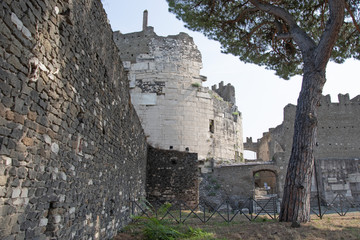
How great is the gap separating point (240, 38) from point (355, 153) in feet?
52.5

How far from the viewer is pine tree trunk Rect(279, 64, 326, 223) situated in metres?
7.92

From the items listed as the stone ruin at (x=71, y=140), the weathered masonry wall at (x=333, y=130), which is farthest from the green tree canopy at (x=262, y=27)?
the weathered masonry wall at (x=333, y=130)

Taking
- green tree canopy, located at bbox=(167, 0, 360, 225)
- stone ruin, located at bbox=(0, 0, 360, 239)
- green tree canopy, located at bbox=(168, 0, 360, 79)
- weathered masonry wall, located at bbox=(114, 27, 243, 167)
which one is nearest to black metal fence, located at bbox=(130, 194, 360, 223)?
stone ruin, located at bbox=(0, 0, 360, 239)

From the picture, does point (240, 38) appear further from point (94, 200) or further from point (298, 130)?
point (94, 200)

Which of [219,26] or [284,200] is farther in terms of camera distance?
[219,26]

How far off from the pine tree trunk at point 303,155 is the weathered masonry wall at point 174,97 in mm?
8860

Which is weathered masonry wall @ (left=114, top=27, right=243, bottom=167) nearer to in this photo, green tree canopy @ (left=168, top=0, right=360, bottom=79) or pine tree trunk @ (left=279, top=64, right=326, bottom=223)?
green tree canopy @ (left=168, top=0, right=360, bottom=79)

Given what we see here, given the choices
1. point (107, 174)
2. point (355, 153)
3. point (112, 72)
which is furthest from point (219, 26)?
point (355, 153)

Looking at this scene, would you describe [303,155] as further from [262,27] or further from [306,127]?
[262,27]

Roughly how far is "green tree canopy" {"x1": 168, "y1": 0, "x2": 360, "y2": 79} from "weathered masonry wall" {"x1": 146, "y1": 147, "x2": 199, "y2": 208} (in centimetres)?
510

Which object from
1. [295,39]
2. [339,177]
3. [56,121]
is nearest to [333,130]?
[339,177]

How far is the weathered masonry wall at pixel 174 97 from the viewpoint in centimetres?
1694

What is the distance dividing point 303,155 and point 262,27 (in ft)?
18.9

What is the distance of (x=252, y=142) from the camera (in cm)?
3309
